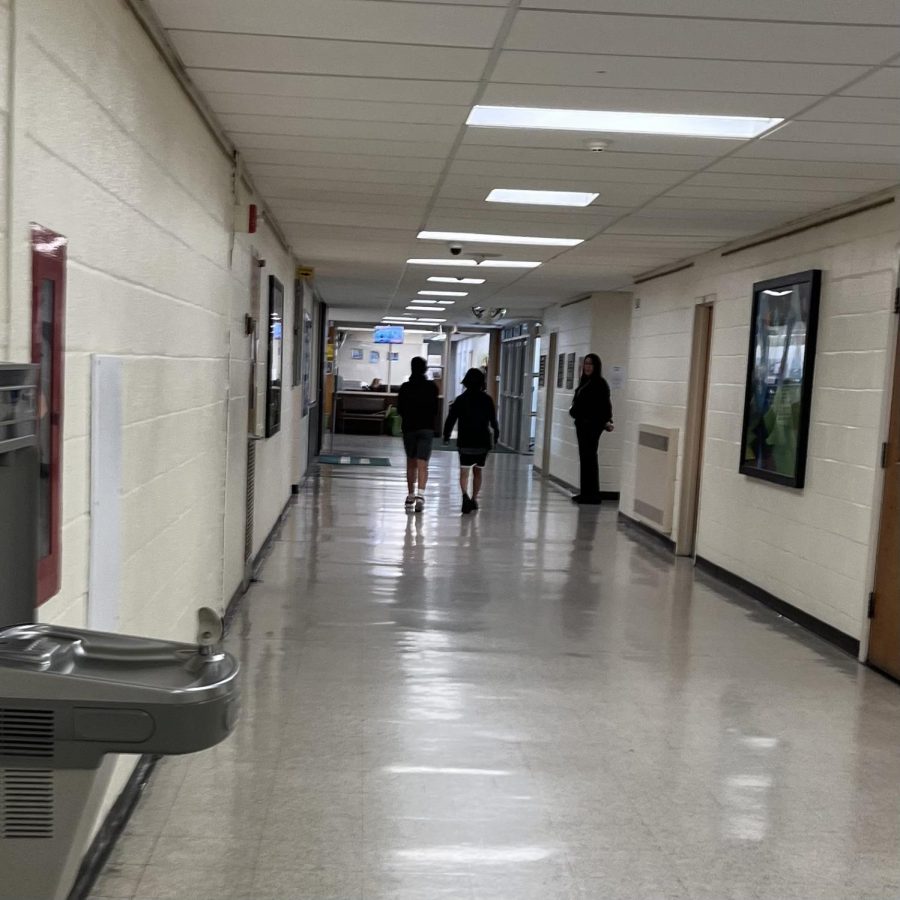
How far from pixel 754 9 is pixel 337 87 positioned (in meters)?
1.54

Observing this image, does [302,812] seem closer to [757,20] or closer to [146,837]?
[146,837]

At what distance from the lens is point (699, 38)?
304 centimetres

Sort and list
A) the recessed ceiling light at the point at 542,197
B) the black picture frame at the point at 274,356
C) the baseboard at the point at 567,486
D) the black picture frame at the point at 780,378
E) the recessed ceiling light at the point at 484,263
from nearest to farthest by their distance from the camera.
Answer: the recessed ceiling light at the point at 542,197
the black picture frame at the point at 780,378
the black picture frame at the point at 274,356
the recessed ceiling light at the point at 484,263
the baseboard at the point at 567,486

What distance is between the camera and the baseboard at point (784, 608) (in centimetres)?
538

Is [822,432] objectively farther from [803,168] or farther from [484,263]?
[484,263]

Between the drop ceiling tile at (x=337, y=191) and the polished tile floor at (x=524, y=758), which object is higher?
the drop ceiling tile at (x=337, y=191)

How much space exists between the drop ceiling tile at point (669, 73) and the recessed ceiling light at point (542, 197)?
2.10 m

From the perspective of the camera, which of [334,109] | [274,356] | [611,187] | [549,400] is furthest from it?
[549,400]

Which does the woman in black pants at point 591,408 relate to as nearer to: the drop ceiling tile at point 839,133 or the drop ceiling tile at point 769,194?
the drop ceiling tile at point 769,194

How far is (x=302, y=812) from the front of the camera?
10.1ft

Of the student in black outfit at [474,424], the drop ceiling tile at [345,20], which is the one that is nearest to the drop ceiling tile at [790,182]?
the drop ceiling tile at [345,20]

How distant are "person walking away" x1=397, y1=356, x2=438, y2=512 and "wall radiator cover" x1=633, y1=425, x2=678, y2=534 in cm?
205

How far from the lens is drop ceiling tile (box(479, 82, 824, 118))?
3.63 meters

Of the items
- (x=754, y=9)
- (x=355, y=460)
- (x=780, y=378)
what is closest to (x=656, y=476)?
(x=780, y=378)
